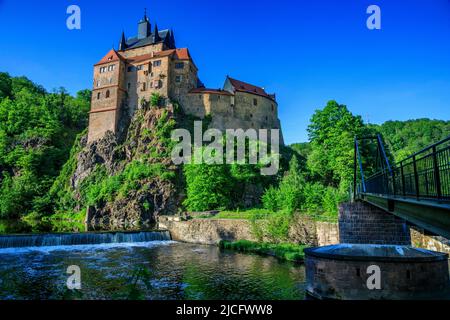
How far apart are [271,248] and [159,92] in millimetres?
46284

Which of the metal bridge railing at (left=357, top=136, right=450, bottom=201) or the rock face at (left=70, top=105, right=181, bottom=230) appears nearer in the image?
the metal bridge railing at (left=357, top=136, right=450, bottom=201)

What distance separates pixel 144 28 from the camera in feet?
241

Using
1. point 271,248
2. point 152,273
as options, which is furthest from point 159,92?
point 152,273

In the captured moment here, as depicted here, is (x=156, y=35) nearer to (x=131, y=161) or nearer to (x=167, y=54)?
(x=167, y=54)

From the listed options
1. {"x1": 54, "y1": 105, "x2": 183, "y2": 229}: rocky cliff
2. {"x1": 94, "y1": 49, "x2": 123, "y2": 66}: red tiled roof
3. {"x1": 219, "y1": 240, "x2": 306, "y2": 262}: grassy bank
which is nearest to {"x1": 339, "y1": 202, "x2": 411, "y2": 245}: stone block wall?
{"x1": 219, "y1": 240, "x2": 306, "y2": 262}: grassy bank

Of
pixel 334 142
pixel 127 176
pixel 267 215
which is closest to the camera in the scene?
pixel 267 215

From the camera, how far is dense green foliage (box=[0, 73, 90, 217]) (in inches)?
2128

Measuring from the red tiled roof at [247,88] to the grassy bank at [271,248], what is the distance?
147ft

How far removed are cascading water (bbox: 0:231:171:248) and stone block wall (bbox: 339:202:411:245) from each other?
20629mm

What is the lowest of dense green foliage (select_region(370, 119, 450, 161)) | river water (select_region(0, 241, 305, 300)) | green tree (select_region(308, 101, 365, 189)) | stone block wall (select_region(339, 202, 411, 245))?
river water (select_region(0, 241, 305, 300))

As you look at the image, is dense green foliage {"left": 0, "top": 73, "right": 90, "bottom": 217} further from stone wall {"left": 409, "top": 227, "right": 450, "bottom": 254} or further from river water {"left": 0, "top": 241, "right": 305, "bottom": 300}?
stone wall {"left": 409, "top": 227, "right": 450, "bottom": 254}

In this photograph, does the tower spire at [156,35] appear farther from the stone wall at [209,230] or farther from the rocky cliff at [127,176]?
the stone wall at [209,230]
